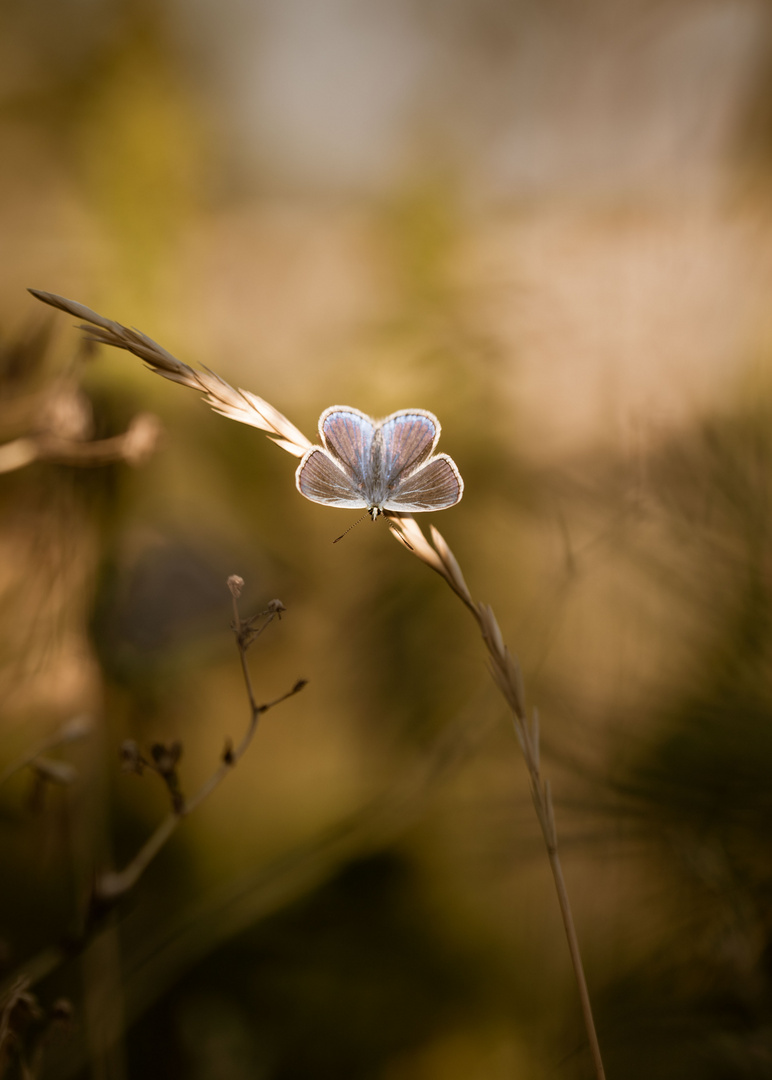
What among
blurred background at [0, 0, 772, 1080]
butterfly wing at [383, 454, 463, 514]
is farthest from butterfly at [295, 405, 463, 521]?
blurred background at [0, 0, 772, 1080]

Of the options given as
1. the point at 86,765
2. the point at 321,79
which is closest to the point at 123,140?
the point at 321,79

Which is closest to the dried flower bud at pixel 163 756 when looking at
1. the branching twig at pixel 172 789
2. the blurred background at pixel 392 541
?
the branching twig at pixel 172 789

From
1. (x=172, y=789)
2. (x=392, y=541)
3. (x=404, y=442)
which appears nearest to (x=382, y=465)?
(x=404, y=442)

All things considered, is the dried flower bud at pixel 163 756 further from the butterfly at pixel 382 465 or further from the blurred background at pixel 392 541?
the blurred background at pixel 392 541

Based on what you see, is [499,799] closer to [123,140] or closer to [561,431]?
[561,431]

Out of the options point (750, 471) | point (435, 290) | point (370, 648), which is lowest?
point (370, 648)

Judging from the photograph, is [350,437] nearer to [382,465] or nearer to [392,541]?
[382,465]
